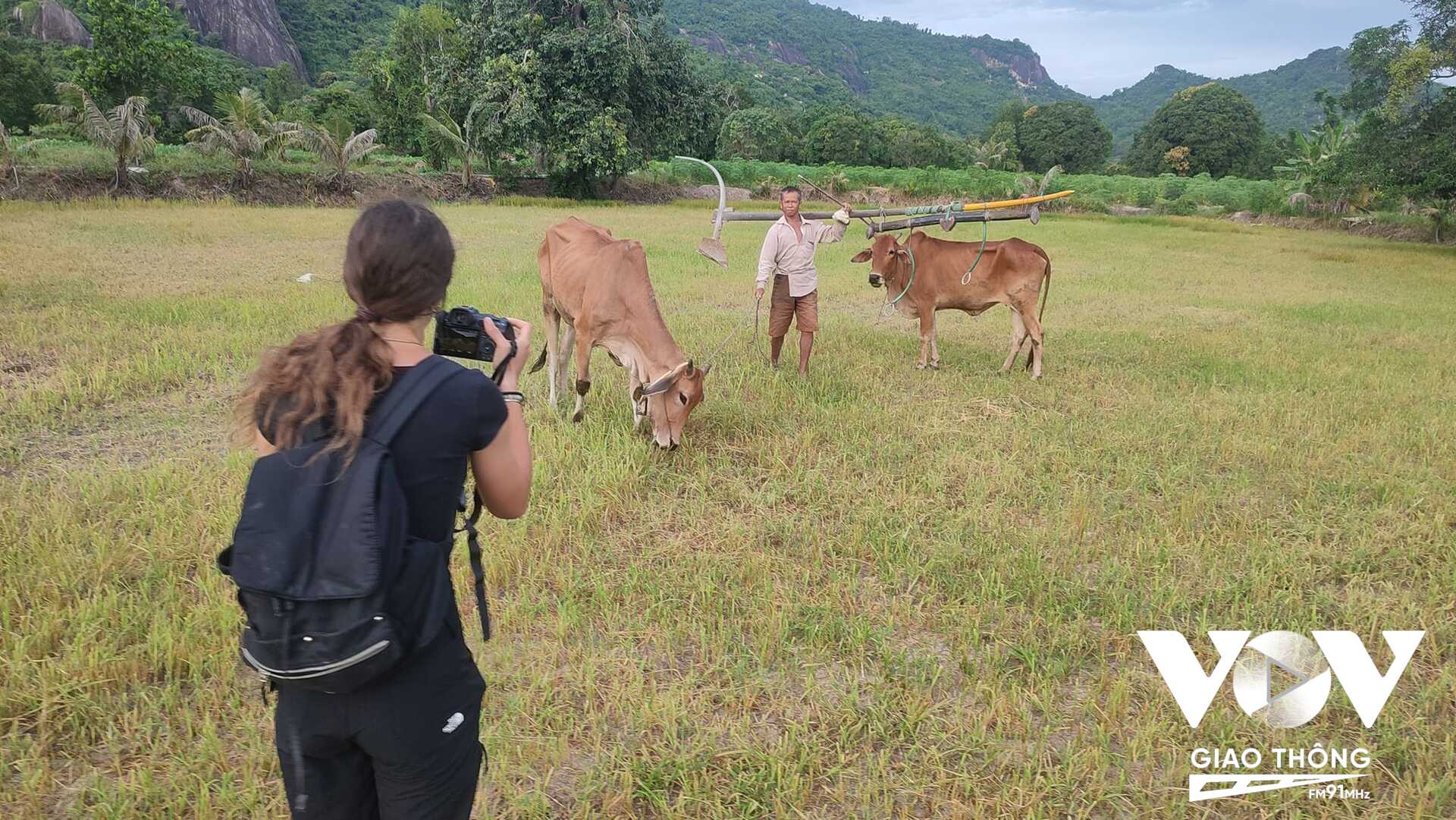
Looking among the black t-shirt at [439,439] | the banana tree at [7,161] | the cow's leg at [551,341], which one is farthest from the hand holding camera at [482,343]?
the banana tree at [7,161]

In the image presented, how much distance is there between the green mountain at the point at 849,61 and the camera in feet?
317

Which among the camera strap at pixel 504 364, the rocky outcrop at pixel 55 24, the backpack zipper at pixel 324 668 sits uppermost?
the rocky outcrop at pixel 55 24

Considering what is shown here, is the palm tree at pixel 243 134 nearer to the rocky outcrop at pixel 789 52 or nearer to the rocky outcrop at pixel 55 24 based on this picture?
the rocky outcrop at pixel 55 24

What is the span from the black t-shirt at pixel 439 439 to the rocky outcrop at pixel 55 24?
184 ft

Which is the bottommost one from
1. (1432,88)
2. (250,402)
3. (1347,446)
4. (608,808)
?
(608,808)

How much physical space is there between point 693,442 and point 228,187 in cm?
2058

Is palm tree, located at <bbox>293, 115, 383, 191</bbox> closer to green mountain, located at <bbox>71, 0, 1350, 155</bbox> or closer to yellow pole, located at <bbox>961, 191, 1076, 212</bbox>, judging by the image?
yellow pole, located at <bbox>961, 191, 1076, 212</bbox>

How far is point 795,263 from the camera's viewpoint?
24.2 ft

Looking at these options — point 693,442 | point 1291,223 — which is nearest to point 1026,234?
point 1291,223

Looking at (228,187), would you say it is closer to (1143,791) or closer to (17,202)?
(17,202)

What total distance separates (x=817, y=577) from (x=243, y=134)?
22.5 metres

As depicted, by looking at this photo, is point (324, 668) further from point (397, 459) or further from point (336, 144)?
point (336, 144)

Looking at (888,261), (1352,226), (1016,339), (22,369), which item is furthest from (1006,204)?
(1352,226)

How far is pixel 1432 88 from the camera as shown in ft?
62.5
